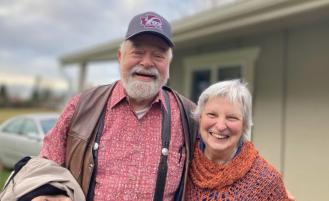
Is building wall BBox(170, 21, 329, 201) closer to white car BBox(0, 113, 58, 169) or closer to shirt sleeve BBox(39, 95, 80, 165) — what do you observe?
shirt sleeve BBox(39, 95, 80, 165)

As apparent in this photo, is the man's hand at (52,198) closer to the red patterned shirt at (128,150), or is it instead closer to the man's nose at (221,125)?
the red patterned shirt at (128,150)

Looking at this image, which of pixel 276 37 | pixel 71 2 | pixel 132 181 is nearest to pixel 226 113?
pixel 132 181

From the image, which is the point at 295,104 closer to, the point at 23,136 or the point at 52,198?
the point at 52,198

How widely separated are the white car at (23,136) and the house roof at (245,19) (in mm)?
3080

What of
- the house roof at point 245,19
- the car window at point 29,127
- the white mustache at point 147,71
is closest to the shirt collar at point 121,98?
the white mustache at point 147,71

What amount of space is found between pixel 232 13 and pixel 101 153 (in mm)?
3749

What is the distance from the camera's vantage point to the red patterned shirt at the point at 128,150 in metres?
2.09

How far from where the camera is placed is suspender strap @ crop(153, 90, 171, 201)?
2.08 m

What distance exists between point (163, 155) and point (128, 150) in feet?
0.59

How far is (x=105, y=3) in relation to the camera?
17.6 meters

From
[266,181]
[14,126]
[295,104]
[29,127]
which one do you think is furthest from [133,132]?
[14,126]

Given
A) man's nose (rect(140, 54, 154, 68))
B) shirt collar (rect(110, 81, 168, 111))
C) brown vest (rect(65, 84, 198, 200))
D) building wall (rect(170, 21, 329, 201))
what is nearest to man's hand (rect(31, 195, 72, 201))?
brown vest (rect(65, 84, 198, 200))

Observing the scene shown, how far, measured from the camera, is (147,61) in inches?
86.9

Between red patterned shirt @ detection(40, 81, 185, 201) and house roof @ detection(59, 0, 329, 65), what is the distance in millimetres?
2708
